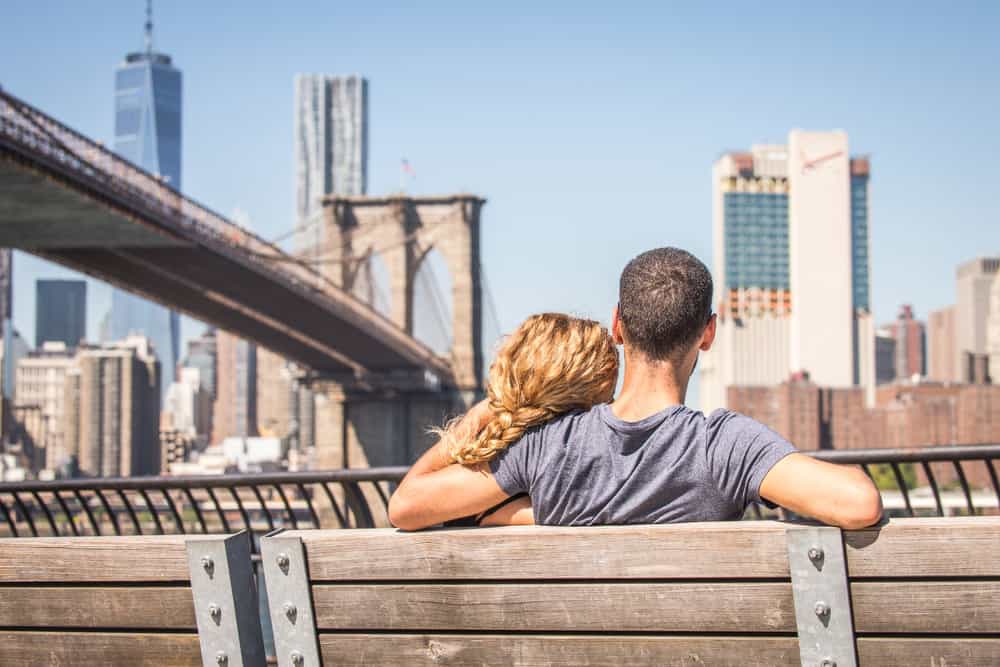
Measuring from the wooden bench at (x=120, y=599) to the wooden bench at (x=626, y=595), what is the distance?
107 millimetres

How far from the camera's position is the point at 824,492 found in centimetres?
193

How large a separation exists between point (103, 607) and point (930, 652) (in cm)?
126

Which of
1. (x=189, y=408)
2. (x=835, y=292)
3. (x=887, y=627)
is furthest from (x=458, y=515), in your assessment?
(x=189, y=408)

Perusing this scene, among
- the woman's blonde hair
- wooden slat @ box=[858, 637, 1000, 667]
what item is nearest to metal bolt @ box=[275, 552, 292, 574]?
the woman's blonde hair

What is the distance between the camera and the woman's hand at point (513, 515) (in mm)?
2275

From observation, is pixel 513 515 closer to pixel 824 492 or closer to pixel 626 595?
pixel 626 595

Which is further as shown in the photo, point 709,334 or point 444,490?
point 709,334

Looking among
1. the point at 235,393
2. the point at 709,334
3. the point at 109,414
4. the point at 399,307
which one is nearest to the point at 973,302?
the point at 235,393

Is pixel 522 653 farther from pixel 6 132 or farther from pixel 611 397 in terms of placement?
pixel 6 132

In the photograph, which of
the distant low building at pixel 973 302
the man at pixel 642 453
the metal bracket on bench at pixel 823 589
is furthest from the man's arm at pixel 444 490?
the distant low building at pixel 973 302

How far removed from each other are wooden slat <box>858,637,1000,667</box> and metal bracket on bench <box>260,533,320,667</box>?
2.67 feet

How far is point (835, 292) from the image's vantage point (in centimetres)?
13238

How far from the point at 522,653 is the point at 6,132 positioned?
19799 millimetres

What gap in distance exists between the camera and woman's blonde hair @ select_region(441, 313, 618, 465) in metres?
2.23
